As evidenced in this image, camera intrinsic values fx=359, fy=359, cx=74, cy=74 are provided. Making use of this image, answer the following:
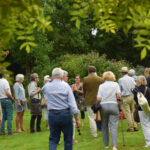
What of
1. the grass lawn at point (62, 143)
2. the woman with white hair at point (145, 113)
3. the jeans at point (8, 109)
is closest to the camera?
the woman with white hair at point (145, 113)

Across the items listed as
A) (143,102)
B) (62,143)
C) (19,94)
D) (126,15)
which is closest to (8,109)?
(19,94)

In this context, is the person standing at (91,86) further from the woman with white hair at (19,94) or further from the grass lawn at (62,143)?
the woman with white hair at (19,94)

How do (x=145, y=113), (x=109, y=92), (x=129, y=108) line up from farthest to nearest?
(x=129, y=108)
(x=145, y=113)
(x=109, y=92)

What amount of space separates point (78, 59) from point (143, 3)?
66.8 ft

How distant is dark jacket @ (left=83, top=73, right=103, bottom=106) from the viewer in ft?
33.4

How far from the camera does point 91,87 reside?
1020 cm

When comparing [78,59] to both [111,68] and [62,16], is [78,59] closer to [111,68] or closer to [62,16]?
[111,68]

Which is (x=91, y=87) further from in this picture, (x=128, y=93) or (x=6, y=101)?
(x=6, y=101)

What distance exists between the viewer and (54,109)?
23.4 ft

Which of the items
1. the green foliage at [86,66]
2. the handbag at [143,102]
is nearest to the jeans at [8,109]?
the handbag at [143,102]

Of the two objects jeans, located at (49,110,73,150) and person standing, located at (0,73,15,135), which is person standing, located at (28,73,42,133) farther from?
jeans, located at (49,110,73,150)

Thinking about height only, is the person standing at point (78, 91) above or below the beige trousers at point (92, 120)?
above

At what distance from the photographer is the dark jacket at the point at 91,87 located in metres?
10.2

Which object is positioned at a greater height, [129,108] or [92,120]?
[129,108]
